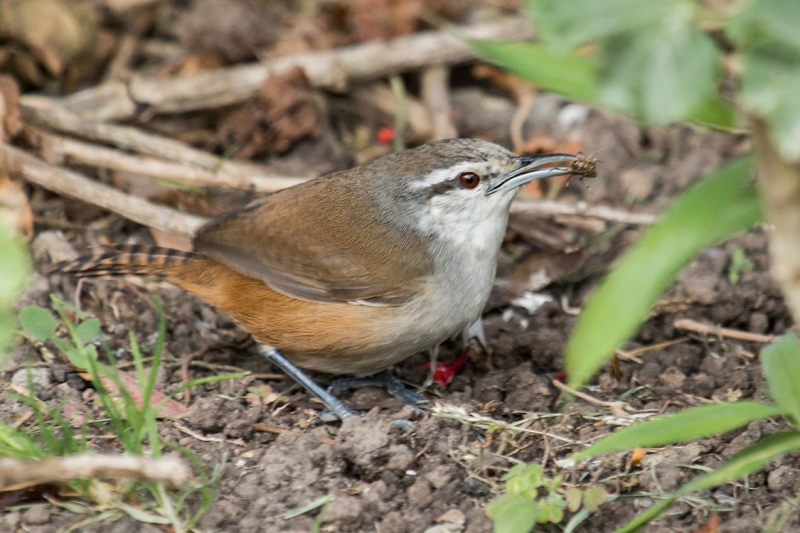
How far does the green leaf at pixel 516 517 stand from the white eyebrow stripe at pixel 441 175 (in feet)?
6.10

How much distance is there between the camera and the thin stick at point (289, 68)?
21.4 ft

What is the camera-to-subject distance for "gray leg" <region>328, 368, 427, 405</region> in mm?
4910

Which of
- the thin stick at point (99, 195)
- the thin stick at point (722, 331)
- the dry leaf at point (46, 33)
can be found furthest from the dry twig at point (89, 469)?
the dry leaf at point (46, 33)

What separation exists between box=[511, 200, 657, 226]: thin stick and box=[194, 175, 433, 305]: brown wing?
1.33 m

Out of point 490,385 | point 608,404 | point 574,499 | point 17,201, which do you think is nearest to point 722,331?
point 608,404

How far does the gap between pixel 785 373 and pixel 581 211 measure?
2596mm

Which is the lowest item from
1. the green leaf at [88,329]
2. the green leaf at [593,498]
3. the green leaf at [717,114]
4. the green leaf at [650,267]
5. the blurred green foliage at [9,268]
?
the green leaf at [593,498]

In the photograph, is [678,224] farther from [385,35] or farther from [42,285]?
[385,35]

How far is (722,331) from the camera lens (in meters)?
5.12

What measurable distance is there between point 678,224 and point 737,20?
0.62 m

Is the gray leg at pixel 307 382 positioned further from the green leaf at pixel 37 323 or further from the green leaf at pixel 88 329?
the green leaf at pixel 37 323

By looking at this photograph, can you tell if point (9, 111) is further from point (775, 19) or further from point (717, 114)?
point (775, 19)

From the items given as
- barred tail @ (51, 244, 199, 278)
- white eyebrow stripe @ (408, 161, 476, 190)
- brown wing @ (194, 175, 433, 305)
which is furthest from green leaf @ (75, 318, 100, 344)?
white eyebrow stripe @ (408, 161, 476, 190)

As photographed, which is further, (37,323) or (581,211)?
(581,211)
